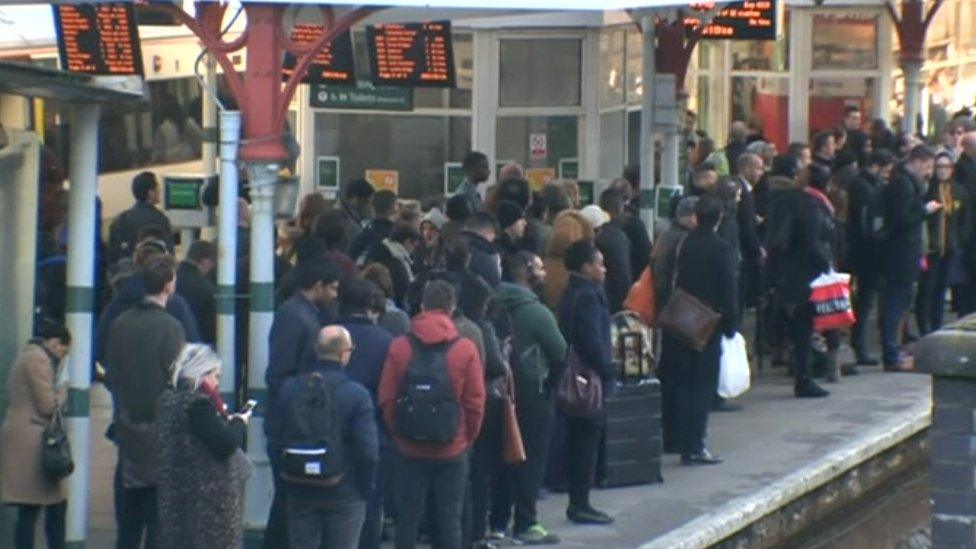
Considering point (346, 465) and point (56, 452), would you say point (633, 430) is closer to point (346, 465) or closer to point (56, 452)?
point (346, 465)

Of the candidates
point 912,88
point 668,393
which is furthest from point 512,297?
point 912,88

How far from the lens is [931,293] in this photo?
68.2 feet

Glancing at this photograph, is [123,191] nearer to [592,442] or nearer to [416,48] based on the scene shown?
[416,48]

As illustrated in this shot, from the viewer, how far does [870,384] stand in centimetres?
1930

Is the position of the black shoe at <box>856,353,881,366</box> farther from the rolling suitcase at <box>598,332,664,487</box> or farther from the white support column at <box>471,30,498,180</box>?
the rolling suitcase at <box>598,332,664,487</box>

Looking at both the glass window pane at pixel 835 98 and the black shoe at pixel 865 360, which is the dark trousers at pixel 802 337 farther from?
the glass window pane at pixel 835 98

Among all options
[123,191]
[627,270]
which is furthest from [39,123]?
[627,270]

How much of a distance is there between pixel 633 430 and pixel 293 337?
359cm

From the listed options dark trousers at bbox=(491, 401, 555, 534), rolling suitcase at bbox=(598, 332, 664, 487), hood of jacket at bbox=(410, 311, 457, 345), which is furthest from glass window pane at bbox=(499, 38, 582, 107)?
hood of jacket at bbox=(410, 311, 457, 345)

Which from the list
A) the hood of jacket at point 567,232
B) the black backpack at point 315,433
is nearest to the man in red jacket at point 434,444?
the black backpack at point 315,433

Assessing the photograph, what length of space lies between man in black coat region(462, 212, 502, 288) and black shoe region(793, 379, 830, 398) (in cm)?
521

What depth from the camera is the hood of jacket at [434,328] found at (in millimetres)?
11992

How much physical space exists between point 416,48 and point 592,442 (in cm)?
725

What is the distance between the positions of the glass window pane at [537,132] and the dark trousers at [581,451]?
10.1 m
